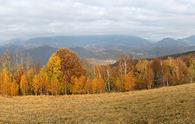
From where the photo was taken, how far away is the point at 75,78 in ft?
311

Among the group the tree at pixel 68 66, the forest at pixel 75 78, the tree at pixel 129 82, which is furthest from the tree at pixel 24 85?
the tree at pixel 129 82

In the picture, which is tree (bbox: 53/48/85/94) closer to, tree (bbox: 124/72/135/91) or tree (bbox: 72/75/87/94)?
tree (bbox: 72/75/87/94)

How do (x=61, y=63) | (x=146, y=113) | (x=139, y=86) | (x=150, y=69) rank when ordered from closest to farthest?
(x=146, y=113) → (x=61, y=63) → (x=139, y=86) → (x=150, y=69)

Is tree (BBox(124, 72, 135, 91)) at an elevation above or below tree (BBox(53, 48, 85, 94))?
below

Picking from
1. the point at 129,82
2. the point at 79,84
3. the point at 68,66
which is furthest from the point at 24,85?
the point at 129,82

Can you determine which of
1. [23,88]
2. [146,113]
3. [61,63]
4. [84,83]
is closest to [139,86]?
[84,83]

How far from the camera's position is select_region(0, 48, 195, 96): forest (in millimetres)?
94375

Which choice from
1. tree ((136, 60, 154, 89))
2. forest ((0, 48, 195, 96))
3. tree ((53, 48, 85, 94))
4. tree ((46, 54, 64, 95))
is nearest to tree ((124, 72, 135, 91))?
forest ((0, 48, 195, 96))

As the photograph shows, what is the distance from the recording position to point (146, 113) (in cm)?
2669

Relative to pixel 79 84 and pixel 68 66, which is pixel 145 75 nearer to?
pixel 79 84

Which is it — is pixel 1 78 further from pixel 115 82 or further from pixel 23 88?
pixel 115 82

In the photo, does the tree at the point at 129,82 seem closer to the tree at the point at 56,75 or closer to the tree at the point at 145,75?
the tree at the point at 145,75

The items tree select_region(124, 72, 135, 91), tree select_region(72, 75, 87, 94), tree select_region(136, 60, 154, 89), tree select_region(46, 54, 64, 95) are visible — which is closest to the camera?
tree select_region(46, 54, 64, 95)

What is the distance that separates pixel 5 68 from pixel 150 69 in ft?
163
